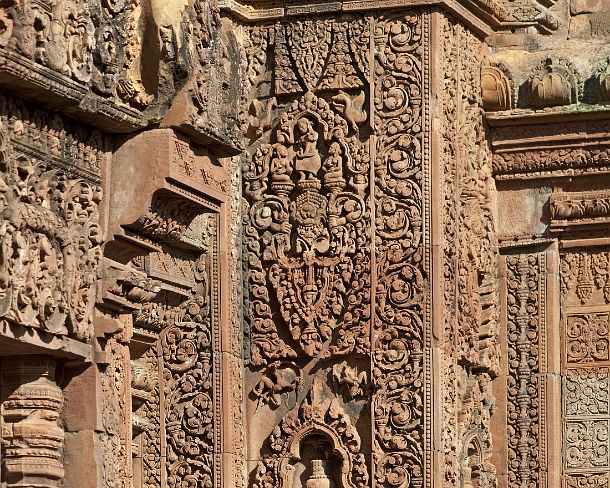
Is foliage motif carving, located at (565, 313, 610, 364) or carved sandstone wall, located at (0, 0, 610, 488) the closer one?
carved sandstone wall, located at (0, 0, 610, 488)

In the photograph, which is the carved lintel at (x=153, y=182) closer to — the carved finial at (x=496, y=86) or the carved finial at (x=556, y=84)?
the carved finial at (x=496, y=86)

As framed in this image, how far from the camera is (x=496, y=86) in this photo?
17797 millimetres

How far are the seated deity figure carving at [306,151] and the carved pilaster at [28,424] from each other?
513 centimetres

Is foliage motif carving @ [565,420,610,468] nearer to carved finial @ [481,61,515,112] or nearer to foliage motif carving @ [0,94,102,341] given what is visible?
carved finial @ [481,61,515,112]

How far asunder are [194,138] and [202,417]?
4.33 metres

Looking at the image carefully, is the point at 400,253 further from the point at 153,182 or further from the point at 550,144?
the point at 153,182

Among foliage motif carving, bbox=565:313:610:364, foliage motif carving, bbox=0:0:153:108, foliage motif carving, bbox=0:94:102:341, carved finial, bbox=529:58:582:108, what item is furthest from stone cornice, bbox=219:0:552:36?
foliage motif carving, bbox=0:94:102:341

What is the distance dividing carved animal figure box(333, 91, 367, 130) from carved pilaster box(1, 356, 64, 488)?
5243 millimetres

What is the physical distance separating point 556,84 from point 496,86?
37 cm

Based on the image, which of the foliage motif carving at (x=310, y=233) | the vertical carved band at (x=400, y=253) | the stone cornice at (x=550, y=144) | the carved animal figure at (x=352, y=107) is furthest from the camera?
the stone cornice at (x=550, y=144)

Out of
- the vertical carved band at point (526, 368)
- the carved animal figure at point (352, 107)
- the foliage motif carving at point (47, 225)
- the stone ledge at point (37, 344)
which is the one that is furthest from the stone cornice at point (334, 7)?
the stone ledge at point (37, 344)

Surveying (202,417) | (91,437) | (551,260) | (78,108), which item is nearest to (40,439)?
(91,437)

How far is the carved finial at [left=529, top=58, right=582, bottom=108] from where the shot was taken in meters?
17.8

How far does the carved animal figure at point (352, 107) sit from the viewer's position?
16.5m
